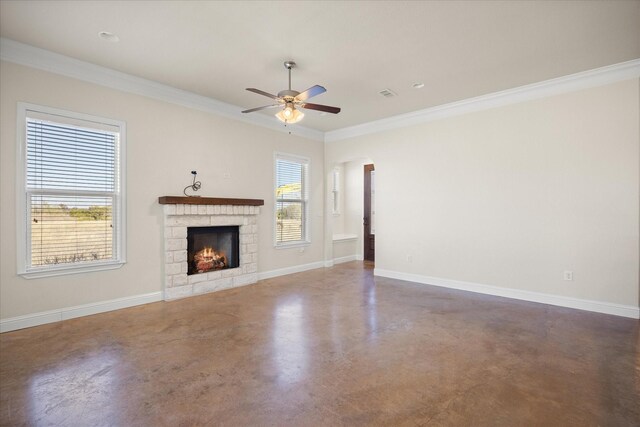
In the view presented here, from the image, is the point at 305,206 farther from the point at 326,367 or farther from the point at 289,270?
the point at 326,367

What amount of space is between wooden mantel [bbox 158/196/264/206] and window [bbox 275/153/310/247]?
29.7 inches

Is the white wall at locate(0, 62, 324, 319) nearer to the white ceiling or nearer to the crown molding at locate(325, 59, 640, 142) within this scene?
the white ceiling

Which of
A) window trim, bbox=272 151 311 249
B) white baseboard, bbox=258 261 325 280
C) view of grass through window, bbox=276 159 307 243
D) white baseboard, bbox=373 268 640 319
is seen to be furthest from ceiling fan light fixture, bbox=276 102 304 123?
white baseboard, bbox=373 268 640 319

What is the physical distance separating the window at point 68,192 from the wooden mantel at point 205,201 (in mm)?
543

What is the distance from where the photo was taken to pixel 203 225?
4930 mm

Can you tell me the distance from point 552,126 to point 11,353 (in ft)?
21.5

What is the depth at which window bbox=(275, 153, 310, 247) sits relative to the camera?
6.32 metres

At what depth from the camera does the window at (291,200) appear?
20.7ft

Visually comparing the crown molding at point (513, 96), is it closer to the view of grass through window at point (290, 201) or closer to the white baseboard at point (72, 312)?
the view of grass through window at point (290, 201)

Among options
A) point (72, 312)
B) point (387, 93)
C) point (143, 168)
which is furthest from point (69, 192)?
point (387, 93)

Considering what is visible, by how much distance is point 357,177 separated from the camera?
8398 millimetres

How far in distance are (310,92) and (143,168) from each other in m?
2.66

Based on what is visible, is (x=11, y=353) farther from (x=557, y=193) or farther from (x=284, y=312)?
(x=557, y=193)

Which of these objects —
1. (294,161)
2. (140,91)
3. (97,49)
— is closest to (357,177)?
(294,161)
